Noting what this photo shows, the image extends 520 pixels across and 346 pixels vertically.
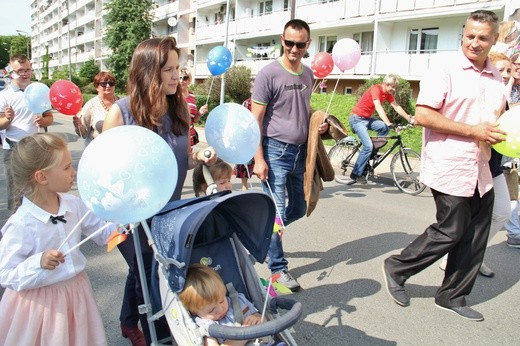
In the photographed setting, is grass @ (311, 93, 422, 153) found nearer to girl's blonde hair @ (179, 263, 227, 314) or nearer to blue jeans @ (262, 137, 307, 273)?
blue jeans @ (262, 137, 307, 273)

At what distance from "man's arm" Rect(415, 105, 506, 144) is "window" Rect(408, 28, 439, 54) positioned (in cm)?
1942

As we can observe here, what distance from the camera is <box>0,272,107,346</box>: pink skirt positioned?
2.18 m

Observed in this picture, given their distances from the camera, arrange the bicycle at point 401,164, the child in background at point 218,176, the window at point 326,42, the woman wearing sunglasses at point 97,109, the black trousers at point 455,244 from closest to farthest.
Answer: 1. the child in background at point 218,176
2. the black trousers at point 455,244
3. the woman wearing sunglasses at point 97,109
4. the bicycle at point 401,164
5. the window at point 326,42

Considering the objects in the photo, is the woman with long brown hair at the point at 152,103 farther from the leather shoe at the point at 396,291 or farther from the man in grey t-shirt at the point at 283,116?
the leather shoe at the point at 396,291

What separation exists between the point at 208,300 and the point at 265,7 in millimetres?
31933

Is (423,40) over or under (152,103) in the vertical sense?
over

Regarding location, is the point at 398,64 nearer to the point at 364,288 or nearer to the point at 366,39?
the point at 366,39

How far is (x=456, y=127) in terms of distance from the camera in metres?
3.08

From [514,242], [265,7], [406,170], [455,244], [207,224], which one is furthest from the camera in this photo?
[265,7]

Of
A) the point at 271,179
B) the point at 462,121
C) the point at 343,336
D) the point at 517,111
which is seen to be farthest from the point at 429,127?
the point at 343,336

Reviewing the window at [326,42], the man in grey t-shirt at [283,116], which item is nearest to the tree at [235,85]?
the window at [326,42]

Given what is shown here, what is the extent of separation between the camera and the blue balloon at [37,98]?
491 centimetres

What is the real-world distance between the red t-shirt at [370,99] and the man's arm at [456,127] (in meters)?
4.78

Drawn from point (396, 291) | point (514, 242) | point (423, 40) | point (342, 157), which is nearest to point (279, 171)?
point (396, 291)
